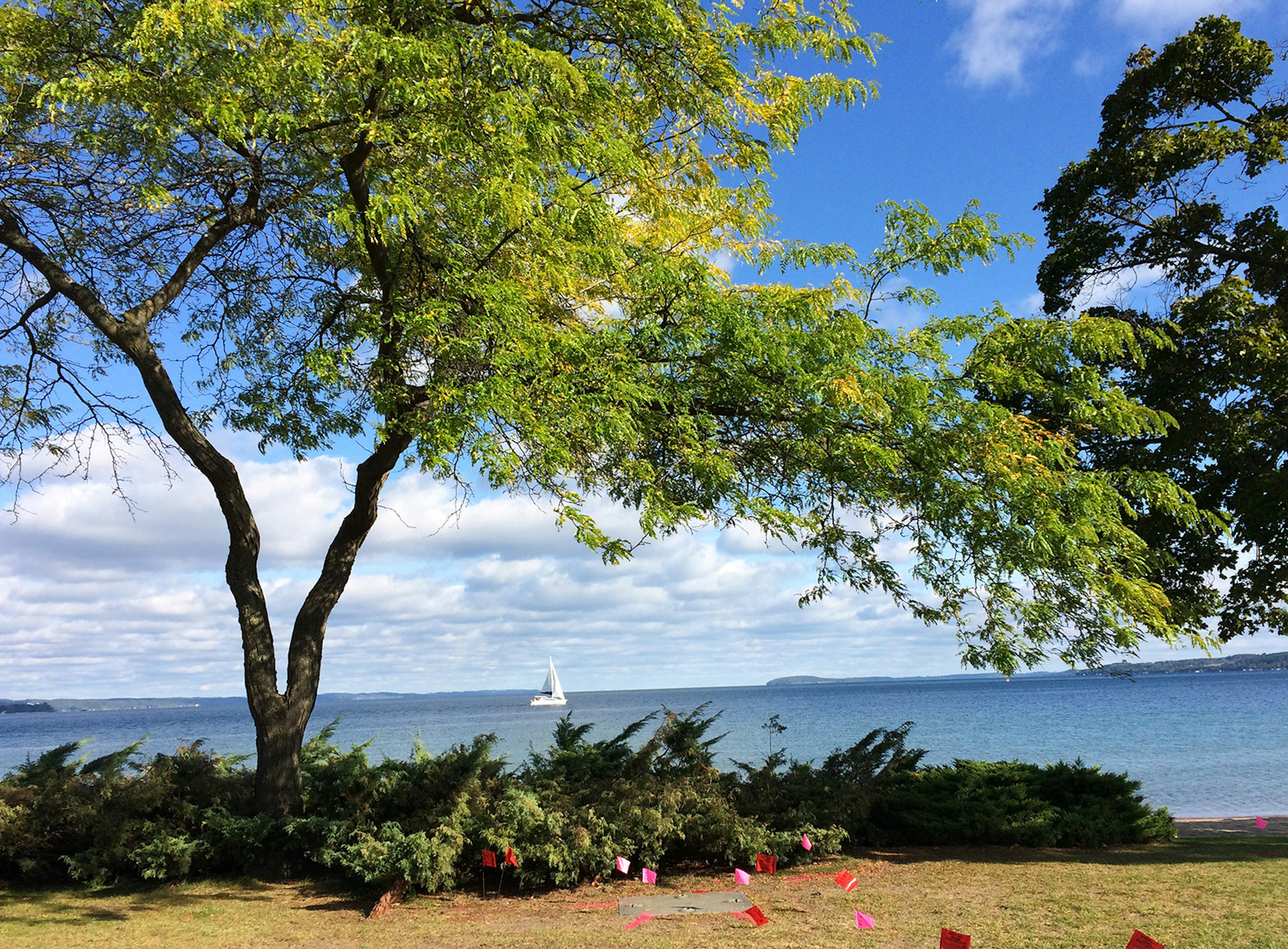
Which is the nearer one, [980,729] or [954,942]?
[954,942]

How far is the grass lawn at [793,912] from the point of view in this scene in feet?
20.8

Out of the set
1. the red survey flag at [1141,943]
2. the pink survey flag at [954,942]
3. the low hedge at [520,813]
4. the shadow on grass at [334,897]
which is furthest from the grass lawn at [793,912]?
the red survey flag at [1141,943]

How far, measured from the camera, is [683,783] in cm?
958

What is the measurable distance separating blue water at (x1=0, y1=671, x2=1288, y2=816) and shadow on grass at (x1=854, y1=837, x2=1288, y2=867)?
743 centimetres

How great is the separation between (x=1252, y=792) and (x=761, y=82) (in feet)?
80.4

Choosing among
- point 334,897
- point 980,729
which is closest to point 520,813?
point 334,897

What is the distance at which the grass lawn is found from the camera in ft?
20.8

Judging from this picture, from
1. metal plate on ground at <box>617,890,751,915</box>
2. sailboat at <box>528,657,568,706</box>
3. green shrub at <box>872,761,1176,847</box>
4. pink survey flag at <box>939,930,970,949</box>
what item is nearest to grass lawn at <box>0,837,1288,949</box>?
metal plate on ground at <box>617,890,751,915</box>

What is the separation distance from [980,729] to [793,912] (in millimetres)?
54745

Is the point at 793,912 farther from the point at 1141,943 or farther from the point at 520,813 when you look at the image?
the point at 1141,943

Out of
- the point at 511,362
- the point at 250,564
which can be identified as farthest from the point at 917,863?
the point at 250,564

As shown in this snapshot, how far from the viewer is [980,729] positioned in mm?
56281

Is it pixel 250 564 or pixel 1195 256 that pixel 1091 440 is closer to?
pixel 1195 256

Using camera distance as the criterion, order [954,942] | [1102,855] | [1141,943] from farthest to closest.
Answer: [1102,855], [954,942], [1141,943]
